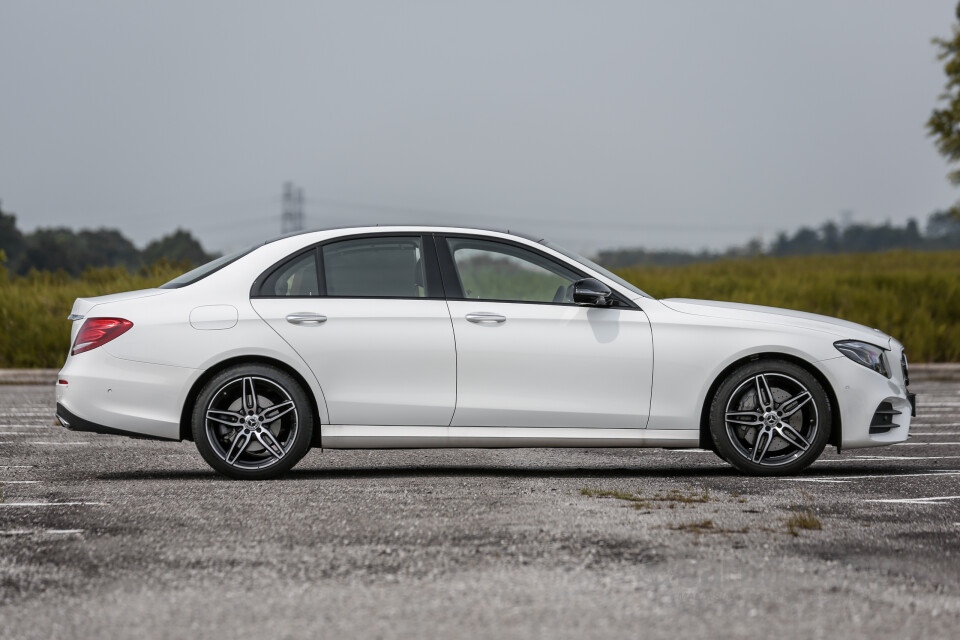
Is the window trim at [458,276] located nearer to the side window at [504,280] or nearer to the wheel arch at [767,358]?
the side window at [504,280]

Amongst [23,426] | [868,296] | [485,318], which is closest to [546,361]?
[485,318]

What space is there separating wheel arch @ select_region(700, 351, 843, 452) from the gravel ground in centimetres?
29

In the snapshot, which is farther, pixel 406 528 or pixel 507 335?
pixel 507 335

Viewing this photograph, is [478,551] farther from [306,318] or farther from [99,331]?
[99,331]

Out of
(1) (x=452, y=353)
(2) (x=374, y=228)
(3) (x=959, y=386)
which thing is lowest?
(3) (x=959, y=386)

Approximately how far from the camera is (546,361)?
764 centimetres

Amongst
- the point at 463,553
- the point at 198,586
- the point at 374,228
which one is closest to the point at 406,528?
the point at 463,553

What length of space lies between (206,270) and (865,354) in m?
4.38

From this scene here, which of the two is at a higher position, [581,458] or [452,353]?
[452,353]

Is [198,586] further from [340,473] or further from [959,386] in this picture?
[959,386]

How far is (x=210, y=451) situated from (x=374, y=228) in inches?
71.1

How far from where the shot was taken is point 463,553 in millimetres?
5414

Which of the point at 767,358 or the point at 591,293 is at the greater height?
the point at 591,293

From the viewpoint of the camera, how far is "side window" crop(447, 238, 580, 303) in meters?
7.82
